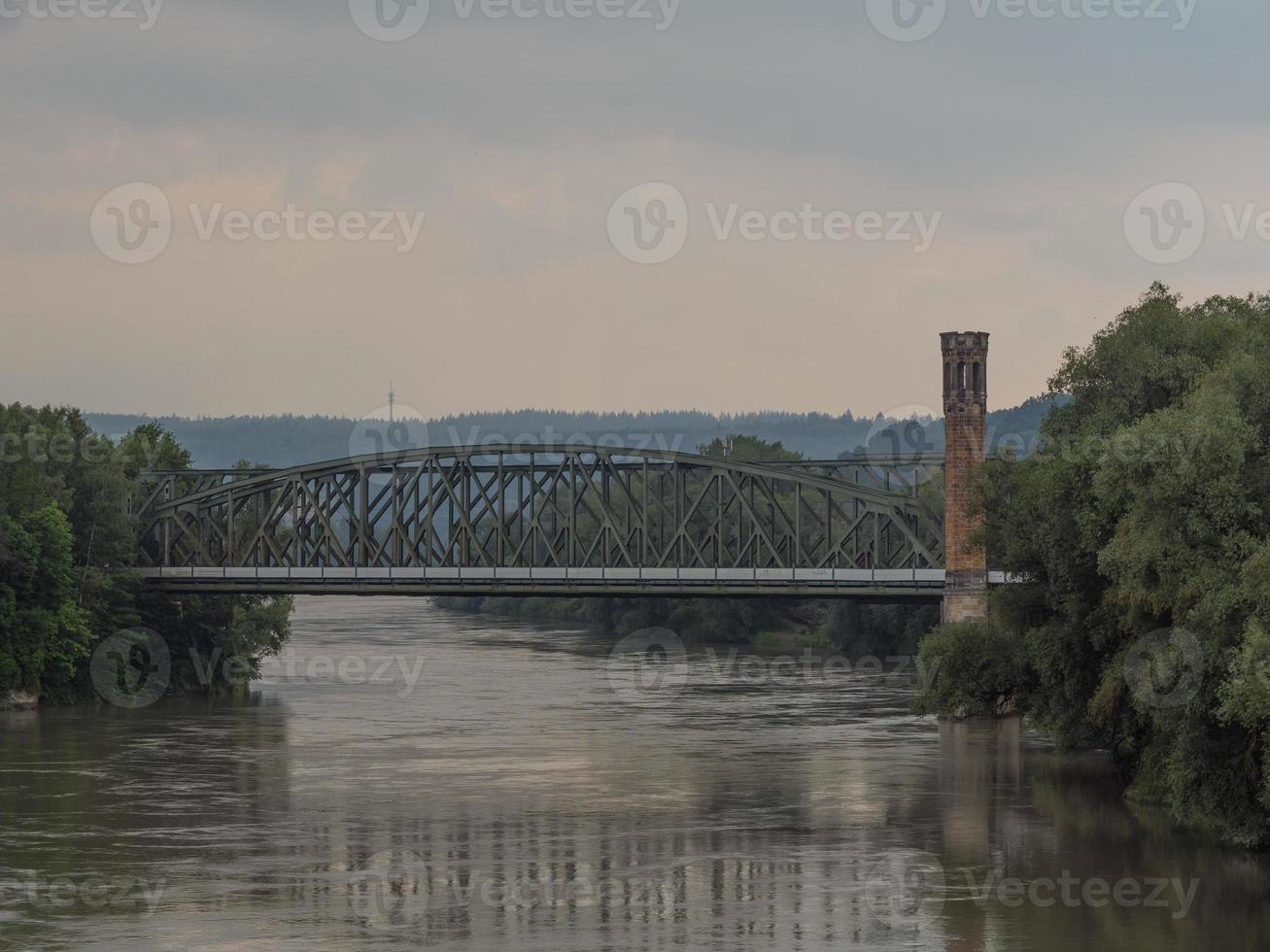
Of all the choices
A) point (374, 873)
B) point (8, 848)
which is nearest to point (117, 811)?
point (8, 848)

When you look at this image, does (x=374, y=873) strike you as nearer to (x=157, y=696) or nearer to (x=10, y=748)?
(x=10, y=748)

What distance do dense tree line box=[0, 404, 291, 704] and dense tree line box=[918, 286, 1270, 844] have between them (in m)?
38.0

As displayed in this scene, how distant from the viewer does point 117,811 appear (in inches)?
2030

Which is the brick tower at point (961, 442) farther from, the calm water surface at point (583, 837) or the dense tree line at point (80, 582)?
the dense tree line at point (80, 582)

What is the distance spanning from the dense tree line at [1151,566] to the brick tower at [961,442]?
63.7ft

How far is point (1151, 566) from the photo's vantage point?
44.7m

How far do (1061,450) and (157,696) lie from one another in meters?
47.5

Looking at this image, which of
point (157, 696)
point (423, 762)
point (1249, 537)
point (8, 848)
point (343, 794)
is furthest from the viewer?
point (157, 696)

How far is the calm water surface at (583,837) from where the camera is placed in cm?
3766

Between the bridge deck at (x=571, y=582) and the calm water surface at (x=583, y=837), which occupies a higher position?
the bridge deck at (x=571, y=582)

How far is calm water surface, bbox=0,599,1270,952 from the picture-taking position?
37656 millimetres

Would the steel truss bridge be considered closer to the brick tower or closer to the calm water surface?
the brick tower

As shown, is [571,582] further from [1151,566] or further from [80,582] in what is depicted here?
[1151,566]

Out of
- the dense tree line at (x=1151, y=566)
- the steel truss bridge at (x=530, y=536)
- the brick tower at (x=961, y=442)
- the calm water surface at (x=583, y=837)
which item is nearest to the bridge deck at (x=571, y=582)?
the steel truss bridge at (x=530, y=536)
